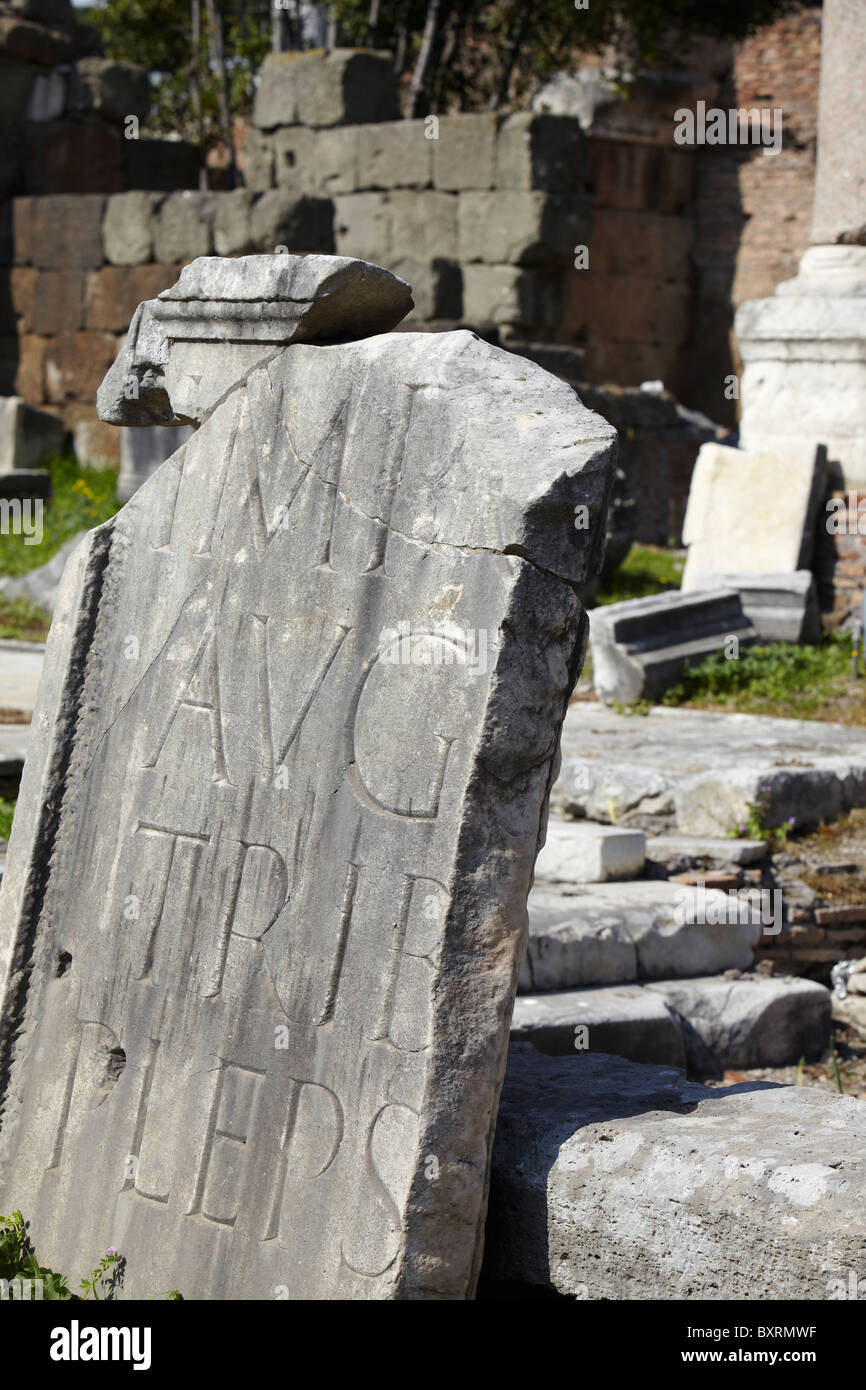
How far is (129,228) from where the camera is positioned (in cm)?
1316

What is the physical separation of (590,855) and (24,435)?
951 centimetres

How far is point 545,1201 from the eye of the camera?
102 inches

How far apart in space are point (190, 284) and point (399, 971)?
128 cm

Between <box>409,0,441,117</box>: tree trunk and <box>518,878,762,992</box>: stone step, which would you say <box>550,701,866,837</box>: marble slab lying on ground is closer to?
<box>518,878,762,992</box>: stone step

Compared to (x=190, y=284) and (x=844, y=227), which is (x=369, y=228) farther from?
(x=190, y=284)

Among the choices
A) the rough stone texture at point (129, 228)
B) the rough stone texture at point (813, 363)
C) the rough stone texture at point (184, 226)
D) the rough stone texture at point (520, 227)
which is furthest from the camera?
the rough stone texture at point (129, 228)

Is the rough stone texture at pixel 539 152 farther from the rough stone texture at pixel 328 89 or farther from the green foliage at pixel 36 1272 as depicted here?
the green foliage at pixel 36 1272

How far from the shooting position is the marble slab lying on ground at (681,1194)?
7.63 feet

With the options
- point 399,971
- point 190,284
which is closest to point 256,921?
point 399,971

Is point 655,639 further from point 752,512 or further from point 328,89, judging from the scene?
point 328,89

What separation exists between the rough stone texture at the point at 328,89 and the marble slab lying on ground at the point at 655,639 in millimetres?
6158

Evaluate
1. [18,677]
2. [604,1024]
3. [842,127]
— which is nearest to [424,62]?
[842,127]

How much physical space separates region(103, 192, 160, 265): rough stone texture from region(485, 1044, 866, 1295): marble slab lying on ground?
11.3 meters

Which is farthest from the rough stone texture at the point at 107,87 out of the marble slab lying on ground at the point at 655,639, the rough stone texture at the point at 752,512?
the marble slab lying on ground at the point at 655,639
